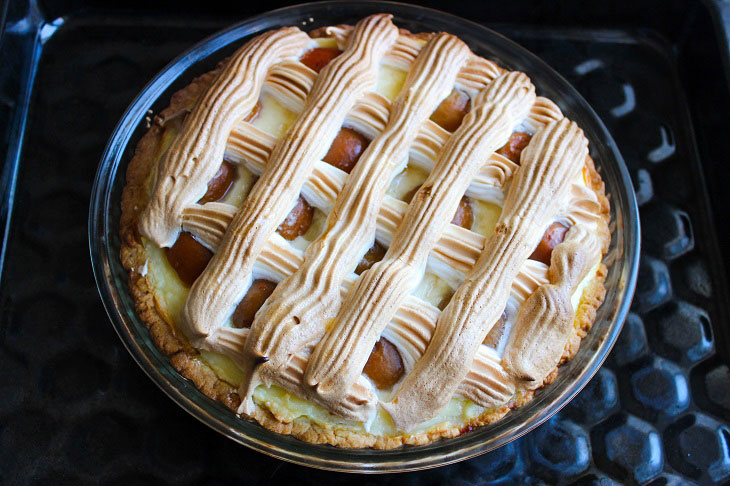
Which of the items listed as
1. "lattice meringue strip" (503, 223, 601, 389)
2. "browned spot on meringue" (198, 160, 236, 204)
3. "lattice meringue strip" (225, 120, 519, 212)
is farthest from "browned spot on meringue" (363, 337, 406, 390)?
"browned spot on meringue" (198, 160, 236, 204)

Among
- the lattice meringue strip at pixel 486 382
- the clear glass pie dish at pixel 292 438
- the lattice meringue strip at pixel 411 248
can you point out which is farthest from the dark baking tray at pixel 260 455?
the lattice meringue strip at pixel 411 248

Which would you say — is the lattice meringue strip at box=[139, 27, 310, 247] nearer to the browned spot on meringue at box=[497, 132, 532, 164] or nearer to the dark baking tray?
the dark baking tray

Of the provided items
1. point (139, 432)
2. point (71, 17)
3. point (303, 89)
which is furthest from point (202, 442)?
point (71, 17)

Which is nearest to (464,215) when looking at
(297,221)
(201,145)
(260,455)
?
(297,221)

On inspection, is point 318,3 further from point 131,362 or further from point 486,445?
point 486,445

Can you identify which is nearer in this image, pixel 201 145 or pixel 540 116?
pixel 201 145

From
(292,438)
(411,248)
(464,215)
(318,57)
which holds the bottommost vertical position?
(292,438)

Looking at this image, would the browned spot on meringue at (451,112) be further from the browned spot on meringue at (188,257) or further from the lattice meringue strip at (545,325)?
the browned spot on meringue at (188,257)

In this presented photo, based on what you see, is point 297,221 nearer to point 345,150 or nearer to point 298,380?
point 345,150
